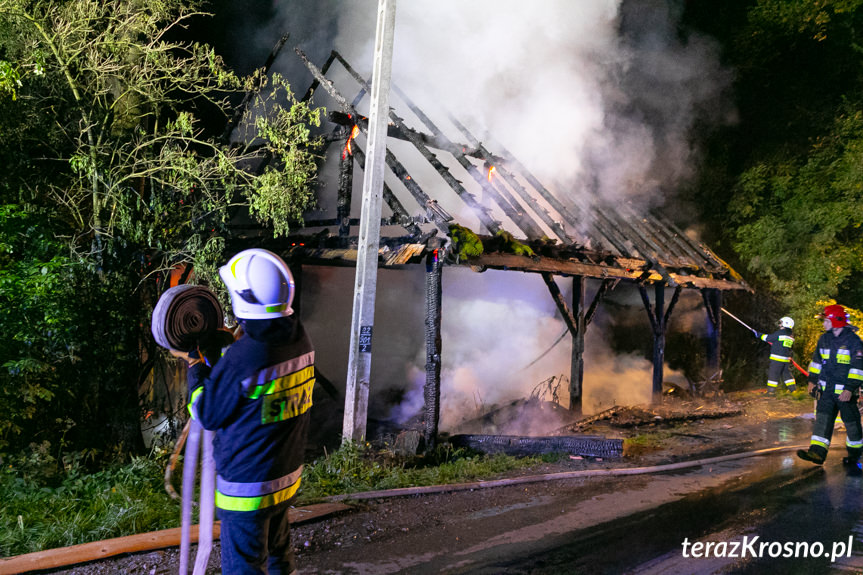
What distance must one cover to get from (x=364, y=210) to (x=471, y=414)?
18.4 feet

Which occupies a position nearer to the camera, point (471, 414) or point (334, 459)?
point (334, 459)

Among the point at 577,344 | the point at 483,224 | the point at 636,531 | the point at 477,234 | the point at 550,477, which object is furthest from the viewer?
the point at 577,344

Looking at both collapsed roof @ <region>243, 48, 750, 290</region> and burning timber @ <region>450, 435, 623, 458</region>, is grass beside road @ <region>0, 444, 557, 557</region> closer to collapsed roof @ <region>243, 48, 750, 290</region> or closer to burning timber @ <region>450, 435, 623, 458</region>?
burning timber @ <region>450, 435, 623, 458</region>

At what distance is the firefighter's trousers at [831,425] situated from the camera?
7.36m

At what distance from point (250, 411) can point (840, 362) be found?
759 centimetres

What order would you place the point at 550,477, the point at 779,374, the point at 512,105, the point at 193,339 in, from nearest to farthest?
the point at 193,339, the point at 550,477, the point at 779,374, the point at 512,105

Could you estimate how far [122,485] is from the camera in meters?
5.59

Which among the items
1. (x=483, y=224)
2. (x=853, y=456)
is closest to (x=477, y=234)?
(x=483, y=224)

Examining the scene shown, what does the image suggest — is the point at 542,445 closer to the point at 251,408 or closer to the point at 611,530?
the point at 611,530

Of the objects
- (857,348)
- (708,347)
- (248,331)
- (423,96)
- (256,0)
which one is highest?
(256,0)

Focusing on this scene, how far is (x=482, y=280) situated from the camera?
534 inches

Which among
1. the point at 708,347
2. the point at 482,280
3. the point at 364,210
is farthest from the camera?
the point at 708,347

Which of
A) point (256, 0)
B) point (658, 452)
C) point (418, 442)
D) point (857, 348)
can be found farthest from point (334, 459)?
point (256, 0)

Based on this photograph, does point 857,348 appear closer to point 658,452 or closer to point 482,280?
point 658,452
